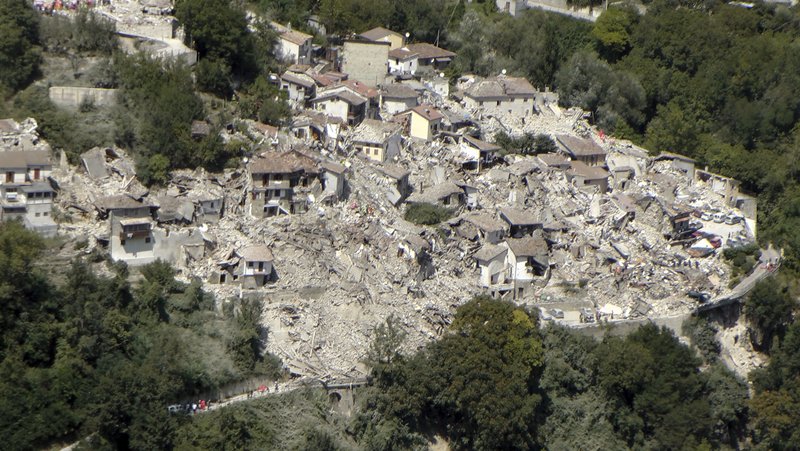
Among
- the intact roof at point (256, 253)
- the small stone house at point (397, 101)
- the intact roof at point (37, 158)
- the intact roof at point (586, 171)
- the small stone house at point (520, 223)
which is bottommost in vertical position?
the small stone house at point (520, 223)

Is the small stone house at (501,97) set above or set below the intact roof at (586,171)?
above

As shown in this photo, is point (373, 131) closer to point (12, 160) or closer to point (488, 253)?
point (488, 253)

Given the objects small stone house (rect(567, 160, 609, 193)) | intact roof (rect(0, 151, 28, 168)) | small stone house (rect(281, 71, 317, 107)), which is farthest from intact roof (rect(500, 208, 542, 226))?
intact roof (rect(0, 151, 28, 168))

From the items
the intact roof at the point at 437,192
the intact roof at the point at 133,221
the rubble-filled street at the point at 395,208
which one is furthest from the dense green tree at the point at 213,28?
the intact roof at the point at 133,221

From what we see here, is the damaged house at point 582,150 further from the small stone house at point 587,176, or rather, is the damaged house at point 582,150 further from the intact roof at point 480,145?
the intact roof at point 480,145

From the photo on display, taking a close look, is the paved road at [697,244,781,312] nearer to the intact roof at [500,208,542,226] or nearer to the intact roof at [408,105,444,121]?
the intact roof at [500,208,542,226]

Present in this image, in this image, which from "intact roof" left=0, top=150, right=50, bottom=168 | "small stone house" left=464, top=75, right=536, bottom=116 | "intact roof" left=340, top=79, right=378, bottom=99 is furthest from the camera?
"small stone house" left=464, top=75, right=536, bottom=116
